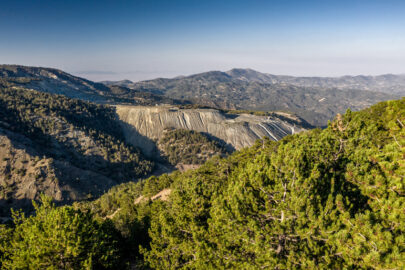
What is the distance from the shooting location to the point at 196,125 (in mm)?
140500

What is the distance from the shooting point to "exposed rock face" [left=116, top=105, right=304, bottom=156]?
12962cm

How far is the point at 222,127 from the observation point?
138 m

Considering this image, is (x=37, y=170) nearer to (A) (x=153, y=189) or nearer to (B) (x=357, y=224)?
(A) (x=153, y=189)

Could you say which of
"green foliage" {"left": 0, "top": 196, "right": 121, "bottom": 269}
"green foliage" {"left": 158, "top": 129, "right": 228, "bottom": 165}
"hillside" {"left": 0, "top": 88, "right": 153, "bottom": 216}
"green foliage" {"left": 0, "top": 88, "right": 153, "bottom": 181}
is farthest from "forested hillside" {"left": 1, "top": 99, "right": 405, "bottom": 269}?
"green foliage" {"left": 158, "top": 129, "right": 228, "bottom": 165}

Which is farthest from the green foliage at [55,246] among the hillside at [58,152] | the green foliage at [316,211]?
the hillside at [58,152]

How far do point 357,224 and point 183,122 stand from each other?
443ft

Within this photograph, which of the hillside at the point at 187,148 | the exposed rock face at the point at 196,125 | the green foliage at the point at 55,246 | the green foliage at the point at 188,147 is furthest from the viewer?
the exposed rock face at the point at 196,125

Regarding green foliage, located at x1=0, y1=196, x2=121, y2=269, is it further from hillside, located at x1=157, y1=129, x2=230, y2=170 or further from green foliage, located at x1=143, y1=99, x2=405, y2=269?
hillside, located at x1=157, y1=129, x2=230, y2=170

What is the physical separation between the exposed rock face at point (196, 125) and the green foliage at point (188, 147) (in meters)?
7.32

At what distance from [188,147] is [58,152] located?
6303cm

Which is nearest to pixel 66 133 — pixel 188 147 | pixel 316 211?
pixel 188 147

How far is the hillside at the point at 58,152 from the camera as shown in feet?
239

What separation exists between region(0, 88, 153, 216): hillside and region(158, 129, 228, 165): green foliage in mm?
16532

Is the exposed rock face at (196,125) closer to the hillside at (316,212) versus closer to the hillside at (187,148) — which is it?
the hillside at (187,148)
